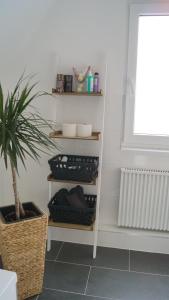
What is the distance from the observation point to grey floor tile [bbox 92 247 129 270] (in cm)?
213

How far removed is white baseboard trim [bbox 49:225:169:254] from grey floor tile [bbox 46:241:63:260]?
0.13 meters

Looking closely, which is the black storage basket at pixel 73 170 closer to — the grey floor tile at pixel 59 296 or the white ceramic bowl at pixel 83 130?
the white ceramic bowl at pixel 83 130

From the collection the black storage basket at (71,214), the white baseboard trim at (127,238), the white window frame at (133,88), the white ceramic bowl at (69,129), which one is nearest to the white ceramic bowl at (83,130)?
the white ceramic bowl at (69,129)

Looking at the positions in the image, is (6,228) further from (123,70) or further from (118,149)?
(123,70)

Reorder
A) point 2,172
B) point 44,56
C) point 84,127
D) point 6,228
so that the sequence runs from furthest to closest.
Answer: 1. point 2,172
2. point 44,56
3. point 84,127
4. point 6,228

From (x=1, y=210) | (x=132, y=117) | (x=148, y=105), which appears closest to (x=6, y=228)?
(x=1, y=210)

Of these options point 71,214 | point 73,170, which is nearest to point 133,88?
point 73,170

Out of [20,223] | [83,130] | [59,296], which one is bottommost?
[59,296]

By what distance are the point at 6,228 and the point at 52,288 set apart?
0.65 meters

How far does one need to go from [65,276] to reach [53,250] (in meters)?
0.36

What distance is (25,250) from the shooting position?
5.41ft

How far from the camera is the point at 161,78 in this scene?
217 centimetres

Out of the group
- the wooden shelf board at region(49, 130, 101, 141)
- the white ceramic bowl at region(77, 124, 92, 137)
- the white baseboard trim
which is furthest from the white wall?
the white ceramic bowl at region(77, 124, 92, 137)

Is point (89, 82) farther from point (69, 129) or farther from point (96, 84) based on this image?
point (69, 129)
